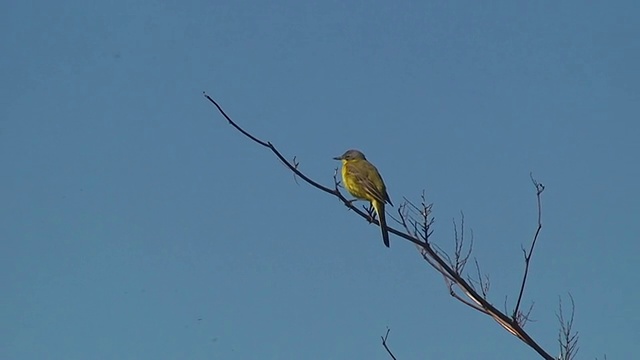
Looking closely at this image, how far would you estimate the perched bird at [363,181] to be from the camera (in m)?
9.84

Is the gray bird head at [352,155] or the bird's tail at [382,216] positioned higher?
the gray bird head at [352,155]

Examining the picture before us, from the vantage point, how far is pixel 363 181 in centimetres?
1027

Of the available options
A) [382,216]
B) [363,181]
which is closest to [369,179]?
[363,181]

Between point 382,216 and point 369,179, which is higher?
point 369,179

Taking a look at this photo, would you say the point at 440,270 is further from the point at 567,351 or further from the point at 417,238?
the point at 567,351

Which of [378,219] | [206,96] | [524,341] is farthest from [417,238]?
[378,219]

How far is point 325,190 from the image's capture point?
5.82 meters

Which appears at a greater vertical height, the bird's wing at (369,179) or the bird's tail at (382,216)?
the bird's wing at (369,179)

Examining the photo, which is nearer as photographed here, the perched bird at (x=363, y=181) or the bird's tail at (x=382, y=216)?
the bird's tail at (x=382, y=216)

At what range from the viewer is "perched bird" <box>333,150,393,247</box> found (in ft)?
32.3

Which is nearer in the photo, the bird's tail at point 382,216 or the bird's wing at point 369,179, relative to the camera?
the bird's tail at point 382,216

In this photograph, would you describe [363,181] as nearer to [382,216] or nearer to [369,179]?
[369,179]

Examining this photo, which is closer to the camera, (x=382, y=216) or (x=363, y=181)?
(x=382, y=216)

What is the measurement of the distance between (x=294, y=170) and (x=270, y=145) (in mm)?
230
